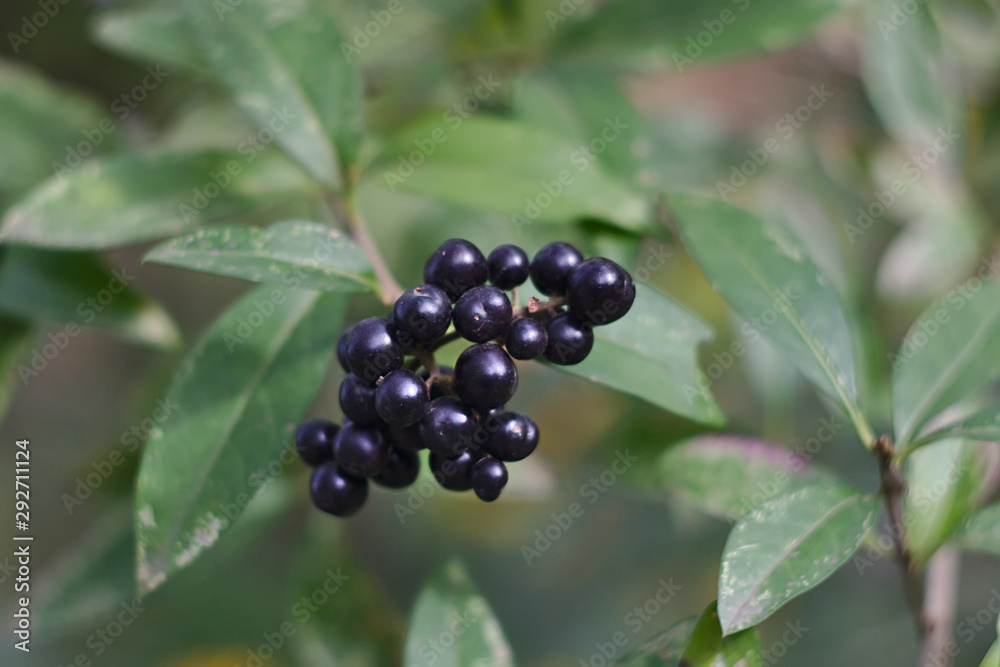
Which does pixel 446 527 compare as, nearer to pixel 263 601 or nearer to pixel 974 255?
pixel 263 601

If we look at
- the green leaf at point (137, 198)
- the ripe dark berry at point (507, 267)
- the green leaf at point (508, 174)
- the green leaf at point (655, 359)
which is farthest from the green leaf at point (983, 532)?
the green leaf at point (137, 198)

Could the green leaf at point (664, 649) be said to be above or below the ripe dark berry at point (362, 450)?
below

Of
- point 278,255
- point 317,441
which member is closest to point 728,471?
point 317,441

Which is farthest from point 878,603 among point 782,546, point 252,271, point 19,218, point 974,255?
point 19,218

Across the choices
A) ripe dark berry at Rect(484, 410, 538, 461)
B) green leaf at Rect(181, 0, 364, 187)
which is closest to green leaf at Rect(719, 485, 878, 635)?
ripe dark berry at Rect(484, 410, 538, 461)

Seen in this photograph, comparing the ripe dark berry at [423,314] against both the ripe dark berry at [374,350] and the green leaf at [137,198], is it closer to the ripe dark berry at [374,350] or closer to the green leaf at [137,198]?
the ripe dark berry at [374,350]

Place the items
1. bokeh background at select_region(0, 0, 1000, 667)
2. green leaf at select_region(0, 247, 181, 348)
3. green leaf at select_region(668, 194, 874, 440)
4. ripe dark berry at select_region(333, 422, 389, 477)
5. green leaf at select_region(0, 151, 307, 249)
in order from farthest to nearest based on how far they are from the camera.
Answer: bokeh background at select_region(0, 0, 1000, 667) < green leaf at select_region(0, 247, 181, 348) < green leaf at select_region(0, 151, 307, 249) < green leaf at select_region(668, 194, 874, 440) < ripe dark berry at select_region(333, 422, 389, 477)

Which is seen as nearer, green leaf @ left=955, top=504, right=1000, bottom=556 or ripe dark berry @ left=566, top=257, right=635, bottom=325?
ripe dark berry @ left=566, top=257, right=635, bottom=325

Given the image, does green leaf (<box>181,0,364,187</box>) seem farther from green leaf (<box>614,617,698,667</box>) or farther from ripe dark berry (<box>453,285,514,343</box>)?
green leaf (<box>614,617,698,667</box>)
